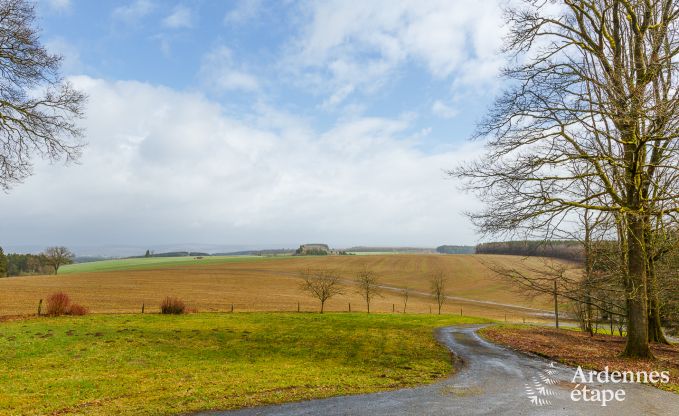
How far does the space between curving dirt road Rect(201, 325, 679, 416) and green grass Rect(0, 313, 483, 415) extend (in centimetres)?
90

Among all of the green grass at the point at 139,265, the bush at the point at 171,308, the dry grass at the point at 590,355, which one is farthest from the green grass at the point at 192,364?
the green grass at the point at 139,265

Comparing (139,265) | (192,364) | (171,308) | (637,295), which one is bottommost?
(139,265)

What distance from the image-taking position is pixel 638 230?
14.7 m

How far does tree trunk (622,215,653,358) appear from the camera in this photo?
1449 cm

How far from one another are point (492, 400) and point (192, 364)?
38.2ft

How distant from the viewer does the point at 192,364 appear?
1539 centimetres

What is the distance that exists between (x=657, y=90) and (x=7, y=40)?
24639mm

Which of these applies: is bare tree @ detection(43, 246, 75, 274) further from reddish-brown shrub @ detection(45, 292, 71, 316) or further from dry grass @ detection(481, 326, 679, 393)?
dry grass @ detection(481, 326, 679, 393)

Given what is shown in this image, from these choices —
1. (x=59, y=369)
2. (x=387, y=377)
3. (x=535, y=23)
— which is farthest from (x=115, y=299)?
(x=535, y=23)

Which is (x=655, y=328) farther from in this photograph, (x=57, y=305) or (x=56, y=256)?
(x=56, y=256)

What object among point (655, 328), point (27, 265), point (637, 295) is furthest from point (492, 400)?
point (27, 265)

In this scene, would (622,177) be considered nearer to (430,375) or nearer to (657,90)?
(657,90)

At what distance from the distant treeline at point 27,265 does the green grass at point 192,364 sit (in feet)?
360

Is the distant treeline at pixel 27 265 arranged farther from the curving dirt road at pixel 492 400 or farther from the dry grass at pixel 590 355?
the curving dirt road at pixel 492 400
